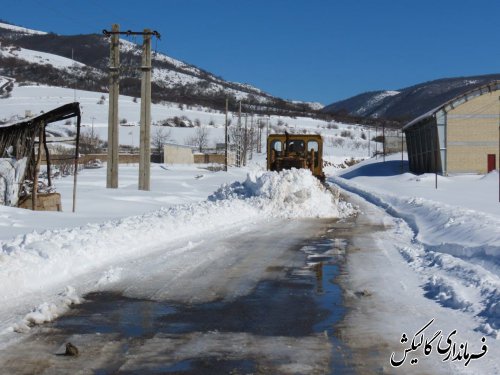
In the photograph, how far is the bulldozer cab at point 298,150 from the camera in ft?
107

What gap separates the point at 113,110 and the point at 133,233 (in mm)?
13844

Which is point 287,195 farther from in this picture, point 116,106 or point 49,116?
point 49,116

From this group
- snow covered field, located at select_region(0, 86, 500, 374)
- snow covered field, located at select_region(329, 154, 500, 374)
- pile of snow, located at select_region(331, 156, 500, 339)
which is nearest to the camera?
snow covered field, located at select_region(329, 154, 500, 374)

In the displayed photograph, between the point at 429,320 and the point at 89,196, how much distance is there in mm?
19342

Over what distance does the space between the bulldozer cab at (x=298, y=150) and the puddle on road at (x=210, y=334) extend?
22677 millimetres

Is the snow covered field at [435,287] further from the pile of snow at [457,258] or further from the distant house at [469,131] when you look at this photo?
the distant house at [469,131]

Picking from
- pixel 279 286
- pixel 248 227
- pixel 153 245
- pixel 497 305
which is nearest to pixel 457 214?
pixel 248 227

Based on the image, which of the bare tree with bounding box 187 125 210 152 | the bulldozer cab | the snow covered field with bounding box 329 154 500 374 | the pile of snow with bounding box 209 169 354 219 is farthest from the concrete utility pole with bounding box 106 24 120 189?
the bare tree with bounding box 187 125 210 152

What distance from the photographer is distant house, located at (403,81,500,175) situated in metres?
55.4

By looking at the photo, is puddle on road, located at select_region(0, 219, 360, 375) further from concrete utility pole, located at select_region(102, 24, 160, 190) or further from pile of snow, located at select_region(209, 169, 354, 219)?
concrete utility pole, located at select_region(102, 24, 160, 190)

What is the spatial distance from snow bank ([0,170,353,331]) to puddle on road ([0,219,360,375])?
0.60 m

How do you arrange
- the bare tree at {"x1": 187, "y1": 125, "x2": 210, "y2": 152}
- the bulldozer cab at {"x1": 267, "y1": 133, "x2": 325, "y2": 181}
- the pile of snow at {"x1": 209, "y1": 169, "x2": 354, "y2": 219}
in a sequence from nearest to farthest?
1. the pile of snow at {"x1": 209, "y1": 169, "x2": 354, "y2": 219}
2. the bulldozer cab at {"x1": 267, "y1": 133, "x2": 325, "y2": 181}
3. the bare tree at {"x1": 187, "y1": 125, "x2": 210, "y2": 152}

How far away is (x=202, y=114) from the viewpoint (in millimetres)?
164000

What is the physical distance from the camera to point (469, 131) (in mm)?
55531
